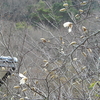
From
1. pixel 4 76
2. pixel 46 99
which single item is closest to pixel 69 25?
pixel 46 99

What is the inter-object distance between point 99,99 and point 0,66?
63.1 inches

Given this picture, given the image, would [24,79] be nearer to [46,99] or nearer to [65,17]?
[46,99]

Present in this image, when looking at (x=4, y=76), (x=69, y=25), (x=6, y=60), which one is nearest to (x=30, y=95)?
(x=4, y=76)

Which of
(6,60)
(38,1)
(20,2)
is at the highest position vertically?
(38,1)

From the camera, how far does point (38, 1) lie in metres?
13.1

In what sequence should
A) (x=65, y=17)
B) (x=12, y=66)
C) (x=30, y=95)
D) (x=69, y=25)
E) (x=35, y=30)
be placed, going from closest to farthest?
(x=69, y=25)
(x=12, y=66)
(x=30, y=95)
(x=65, y=17)
(x=35, y=30)

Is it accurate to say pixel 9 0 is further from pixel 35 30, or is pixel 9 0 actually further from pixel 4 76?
pixel 4 76

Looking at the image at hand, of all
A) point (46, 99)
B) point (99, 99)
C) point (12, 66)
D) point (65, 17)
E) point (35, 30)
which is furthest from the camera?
point (35, 30)

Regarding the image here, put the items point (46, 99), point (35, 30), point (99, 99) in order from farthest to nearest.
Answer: point (35, 30)
point (99, 99)
point (46, 99)

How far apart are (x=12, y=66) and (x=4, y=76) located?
0.28 metres

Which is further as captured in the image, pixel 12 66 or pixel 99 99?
pixel 99 99

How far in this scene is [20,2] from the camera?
38.3 feet

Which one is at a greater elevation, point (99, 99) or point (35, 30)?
point (35, 30)

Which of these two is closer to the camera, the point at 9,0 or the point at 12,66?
the point at 12,66
